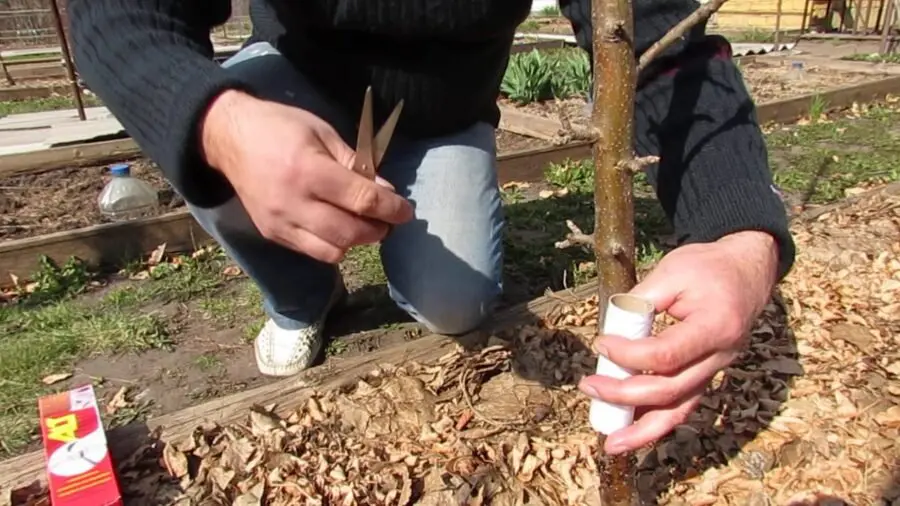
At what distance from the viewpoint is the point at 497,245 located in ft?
8.06

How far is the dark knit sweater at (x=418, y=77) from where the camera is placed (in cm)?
135

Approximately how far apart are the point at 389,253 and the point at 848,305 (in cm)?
162

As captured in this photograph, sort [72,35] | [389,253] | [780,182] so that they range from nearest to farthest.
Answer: [72,35] < [389,253] < [780,182]

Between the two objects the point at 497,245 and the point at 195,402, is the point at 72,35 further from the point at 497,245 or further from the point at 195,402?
the point at 497,245

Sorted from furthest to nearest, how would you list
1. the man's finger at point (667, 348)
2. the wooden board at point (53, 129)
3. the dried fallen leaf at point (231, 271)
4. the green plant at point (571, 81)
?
the green plant at point (571, 81) → the wooden board at point (53, 129) → the dried fallen leaf at point (231, 271) → the man's finger at point (667, 348)

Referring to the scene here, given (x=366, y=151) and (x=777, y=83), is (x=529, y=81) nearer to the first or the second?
(x=777, y=83)

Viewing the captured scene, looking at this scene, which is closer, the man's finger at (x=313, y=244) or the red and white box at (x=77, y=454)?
the man's finger at (x=313, y=244)

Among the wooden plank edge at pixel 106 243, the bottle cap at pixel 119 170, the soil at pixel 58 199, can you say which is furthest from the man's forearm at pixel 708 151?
the soil at pixel 58 199

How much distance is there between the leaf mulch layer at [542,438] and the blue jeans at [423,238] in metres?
0.20

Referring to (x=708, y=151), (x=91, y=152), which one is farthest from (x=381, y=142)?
(x=91, y=152)

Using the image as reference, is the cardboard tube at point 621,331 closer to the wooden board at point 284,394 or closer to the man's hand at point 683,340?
the man's hand at point 683,340

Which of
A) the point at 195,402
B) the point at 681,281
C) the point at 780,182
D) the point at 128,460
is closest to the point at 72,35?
the point at 128,460

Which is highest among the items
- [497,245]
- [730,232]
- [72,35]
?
[72,35]

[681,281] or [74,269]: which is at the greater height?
[681,281]
